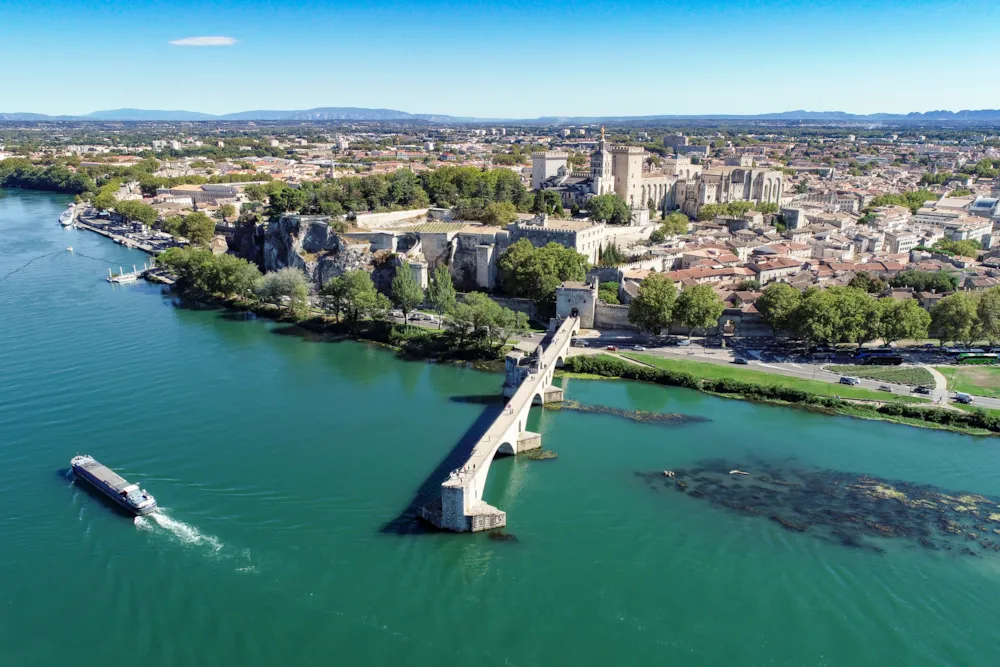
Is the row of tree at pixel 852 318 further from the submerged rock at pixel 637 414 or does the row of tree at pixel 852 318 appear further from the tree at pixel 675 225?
the tree at pixel 675 225

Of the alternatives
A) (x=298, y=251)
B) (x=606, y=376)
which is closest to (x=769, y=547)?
(x=606, y=376)

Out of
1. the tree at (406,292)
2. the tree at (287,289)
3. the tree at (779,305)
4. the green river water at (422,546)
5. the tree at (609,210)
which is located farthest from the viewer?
the tree at (609,210)

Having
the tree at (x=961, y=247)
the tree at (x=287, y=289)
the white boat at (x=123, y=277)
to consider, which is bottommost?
the white boat at (x=123, y=277)

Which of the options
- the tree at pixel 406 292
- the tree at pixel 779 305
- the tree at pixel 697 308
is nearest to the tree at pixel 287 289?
the tree at pixel 406 292

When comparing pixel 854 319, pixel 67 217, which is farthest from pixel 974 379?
pixel 67 217

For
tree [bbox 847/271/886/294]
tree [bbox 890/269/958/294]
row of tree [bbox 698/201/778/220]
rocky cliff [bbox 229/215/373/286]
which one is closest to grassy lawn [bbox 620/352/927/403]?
tree [bbox 847/271/886/294]

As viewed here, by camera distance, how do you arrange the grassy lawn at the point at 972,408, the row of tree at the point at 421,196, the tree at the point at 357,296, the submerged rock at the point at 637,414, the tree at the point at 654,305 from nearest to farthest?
1. the grassy lawn at the point at 972,408
2. the submerged rock at the point at 637,414
3. the tree at the point at 654,305
4. the tree at the point at 357,296
5. the row of tree at the point at 421,196
